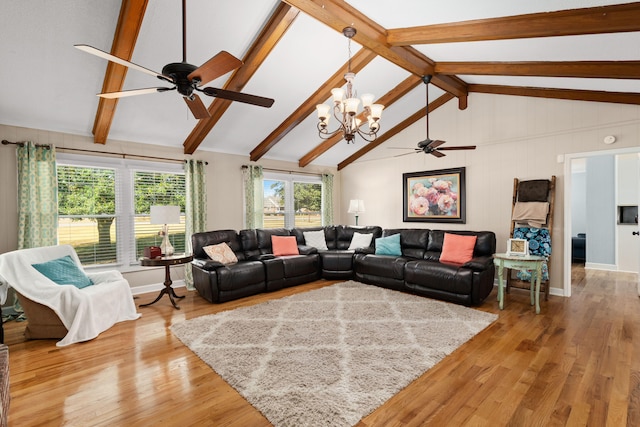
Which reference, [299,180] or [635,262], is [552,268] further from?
[299,180]

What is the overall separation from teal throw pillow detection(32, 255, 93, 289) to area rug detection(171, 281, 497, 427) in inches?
49.4

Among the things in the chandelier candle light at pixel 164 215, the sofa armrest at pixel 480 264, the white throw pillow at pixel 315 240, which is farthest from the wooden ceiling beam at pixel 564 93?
the chandelier candle light at pixel 164 215

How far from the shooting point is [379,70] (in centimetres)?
461

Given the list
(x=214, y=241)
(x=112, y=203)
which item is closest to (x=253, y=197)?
(x=214, y=241)

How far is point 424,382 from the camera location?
7.89 ft

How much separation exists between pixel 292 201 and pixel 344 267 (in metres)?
2.17

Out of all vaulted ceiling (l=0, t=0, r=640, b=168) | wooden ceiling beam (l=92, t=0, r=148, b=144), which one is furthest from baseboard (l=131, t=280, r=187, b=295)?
wooden ceiling beam (l=92, t=0, r=148, b=144)

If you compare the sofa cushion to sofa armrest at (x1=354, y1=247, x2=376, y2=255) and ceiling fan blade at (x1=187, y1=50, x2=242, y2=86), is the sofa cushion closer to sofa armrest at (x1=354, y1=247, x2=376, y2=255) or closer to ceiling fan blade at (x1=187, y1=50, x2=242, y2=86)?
sofa armrest at (x1=354, y1=247, x2=376, y2=255)

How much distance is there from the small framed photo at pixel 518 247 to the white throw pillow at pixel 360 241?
239 centimetres

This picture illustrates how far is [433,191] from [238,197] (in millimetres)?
3816

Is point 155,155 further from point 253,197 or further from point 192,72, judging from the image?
point 192,72

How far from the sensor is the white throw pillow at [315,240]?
627 centimetres

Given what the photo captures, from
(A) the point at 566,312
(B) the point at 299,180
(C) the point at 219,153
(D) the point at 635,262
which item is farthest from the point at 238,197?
(D) the point at 635,262

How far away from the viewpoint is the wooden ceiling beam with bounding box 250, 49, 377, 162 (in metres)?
4.15
